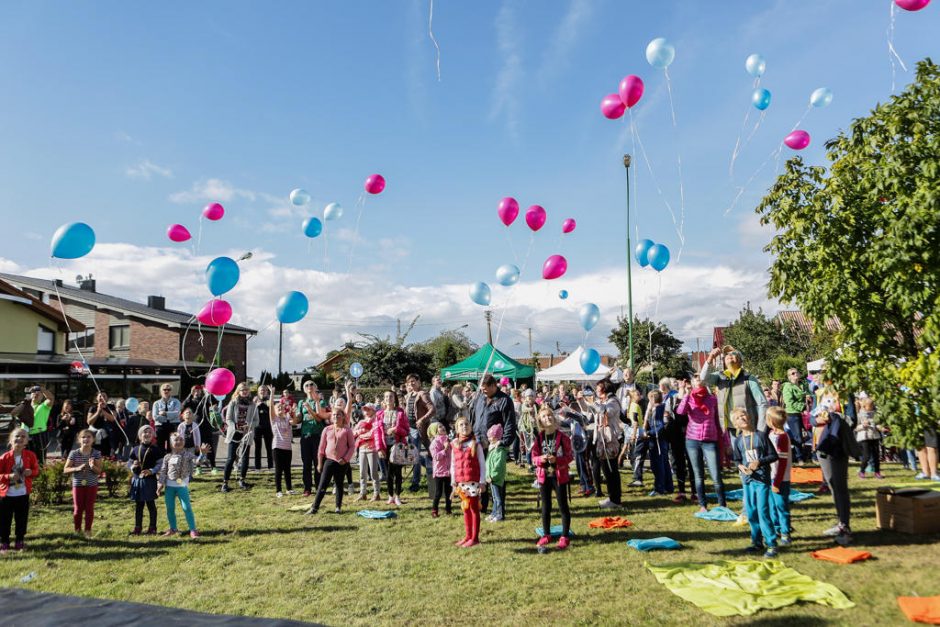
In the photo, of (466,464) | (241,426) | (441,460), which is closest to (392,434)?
(441,460)

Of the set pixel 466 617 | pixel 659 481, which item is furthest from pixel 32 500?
pixel 659 481

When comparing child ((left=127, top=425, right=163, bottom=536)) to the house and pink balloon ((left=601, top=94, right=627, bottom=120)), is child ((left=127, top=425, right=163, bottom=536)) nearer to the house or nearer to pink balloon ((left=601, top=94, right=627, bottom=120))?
pink balloon ((left=601, top=94, right=627, bottom=120))

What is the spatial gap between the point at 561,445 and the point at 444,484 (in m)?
2.61

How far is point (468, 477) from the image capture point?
6.74m

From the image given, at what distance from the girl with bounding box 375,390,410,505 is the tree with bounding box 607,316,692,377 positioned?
3020cm

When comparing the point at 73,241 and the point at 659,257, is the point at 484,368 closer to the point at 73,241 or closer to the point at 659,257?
the point at 659,257

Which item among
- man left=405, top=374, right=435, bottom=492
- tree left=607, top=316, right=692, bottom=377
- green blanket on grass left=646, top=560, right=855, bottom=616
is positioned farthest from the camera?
tree left=607, top=316, right=692, bottom=377

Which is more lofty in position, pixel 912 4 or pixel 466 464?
pixel 912 4

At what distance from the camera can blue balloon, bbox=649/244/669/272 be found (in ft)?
37.3

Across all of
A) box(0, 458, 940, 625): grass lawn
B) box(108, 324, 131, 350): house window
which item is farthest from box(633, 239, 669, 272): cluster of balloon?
box(108, 324, 131, 350): house window

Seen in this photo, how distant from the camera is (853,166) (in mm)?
5383

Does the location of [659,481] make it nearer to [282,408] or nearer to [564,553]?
[564,553]

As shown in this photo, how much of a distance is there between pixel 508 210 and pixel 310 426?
19.1 ft

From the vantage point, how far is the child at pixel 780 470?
19.1 ft
